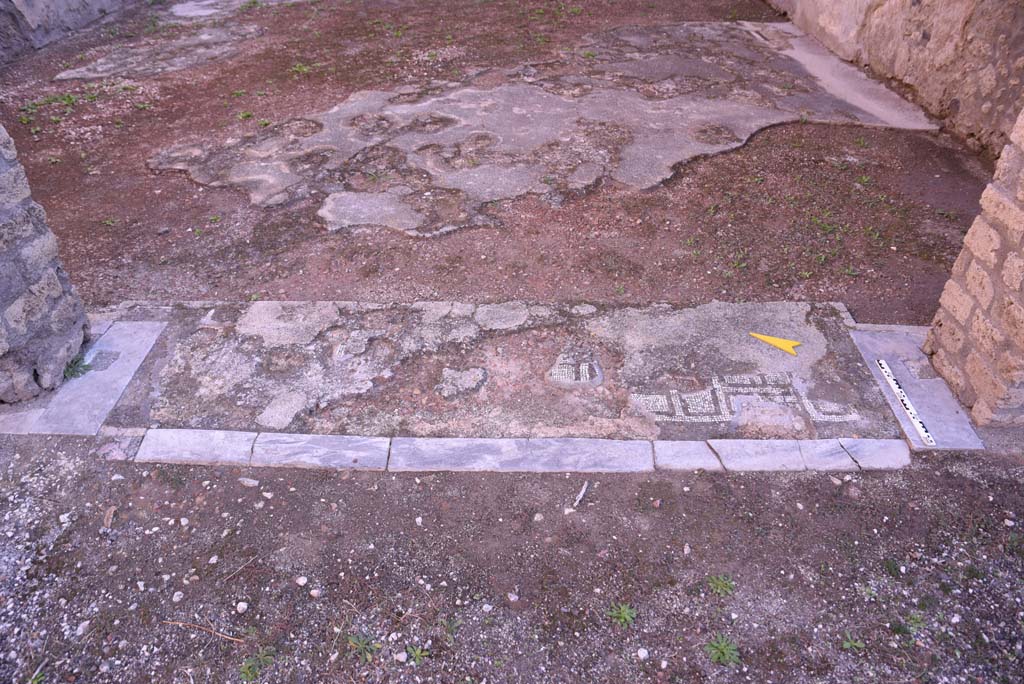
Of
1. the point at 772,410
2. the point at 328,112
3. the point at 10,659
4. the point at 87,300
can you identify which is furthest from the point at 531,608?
the point at 328,112

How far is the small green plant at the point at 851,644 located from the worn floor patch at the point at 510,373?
1035mm

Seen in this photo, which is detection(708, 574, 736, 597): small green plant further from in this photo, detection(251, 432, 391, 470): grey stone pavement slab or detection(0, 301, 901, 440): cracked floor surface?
detection(251, 432, 391, 470): grey stone pavement slab

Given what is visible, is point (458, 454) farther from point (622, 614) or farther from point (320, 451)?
point (622, 614)

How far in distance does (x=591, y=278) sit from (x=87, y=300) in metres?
3.47

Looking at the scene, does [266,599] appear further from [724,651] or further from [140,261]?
[140,261]

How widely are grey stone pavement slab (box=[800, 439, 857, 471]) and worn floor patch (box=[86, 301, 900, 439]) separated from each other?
0.28ft

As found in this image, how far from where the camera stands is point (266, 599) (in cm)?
270

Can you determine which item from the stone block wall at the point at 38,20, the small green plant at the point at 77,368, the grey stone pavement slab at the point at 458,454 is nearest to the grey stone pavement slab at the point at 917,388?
the grey stone pavement slab at the point at 458,454

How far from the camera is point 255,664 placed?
2.47m

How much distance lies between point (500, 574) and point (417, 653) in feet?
1.57

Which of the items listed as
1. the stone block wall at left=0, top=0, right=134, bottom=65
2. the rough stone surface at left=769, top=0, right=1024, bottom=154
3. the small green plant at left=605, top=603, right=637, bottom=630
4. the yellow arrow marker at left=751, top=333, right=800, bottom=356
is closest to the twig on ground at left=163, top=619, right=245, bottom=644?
the small green plant at left=605, top=603, right=637, bottom=630

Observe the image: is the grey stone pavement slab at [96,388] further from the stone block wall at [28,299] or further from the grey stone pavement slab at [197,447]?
the grey stone pavement slab at [197,447]

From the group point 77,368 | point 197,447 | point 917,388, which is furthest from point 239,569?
point 917,388

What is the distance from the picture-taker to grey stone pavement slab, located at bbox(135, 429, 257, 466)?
323 centimetres
